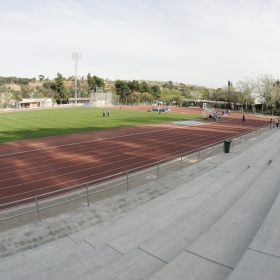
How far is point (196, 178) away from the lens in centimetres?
1185

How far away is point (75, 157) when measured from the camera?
57.3 feet

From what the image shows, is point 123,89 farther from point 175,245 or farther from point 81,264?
point 81,264

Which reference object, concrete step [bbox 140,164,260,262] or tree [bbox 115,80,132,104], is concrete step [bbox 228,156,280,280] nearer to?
concrete step [bbox 140,164,260,262]

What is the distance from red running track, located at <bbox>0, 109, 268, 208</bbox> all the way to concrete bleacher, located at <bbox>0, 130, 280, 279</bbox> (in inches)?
220

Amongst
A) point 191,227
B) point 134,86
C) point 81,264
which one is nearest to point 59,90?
point 134,86

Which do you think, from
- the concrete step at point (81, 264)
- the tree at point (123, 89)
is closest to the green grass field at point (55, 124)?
the concrete step at point (81, 264)

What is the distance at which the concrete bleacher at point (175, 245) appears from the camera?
4602 mm

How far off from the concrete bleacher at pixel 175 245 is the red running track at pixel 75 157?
18.3ft

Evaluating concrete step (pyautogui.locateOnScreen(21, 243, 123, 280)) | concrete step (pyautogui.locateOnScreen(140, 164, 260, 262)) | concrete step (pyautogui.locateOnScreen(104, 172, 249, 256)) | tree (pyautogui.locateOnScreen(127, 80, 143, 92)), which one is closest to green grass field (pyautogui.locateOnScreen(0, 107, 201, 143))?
concrete step (pyautogui.locateOnScreen(104, 172, 249, 256))

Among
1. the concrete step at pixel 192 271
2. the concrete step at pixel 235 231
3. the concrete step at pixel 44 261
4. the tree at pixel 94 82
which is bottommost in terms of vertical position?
the concrete step at pixel 44 261

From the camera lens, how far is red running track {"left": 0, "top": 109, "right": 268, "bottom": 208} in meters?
12.4

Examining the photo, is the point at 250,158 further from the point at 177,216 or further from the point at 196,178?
the point at 177,216

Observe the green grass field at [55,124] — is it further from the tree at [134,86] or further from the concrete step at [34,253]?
the tree at [134,86]

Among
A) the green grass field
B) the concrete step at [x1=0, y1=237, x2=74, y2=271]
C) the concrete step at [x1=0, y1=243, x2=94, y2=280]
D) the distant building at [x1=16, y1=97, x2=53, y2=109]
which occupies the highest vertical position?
the distant building at [x1=16, y1=97, x2=53, y2=109]
